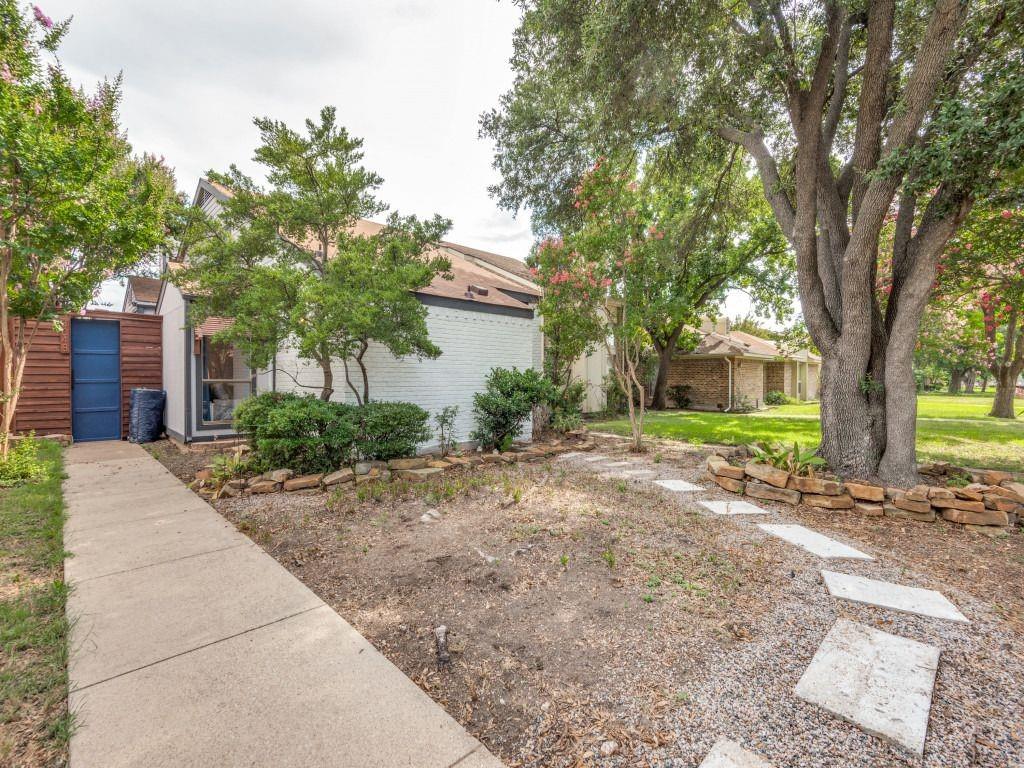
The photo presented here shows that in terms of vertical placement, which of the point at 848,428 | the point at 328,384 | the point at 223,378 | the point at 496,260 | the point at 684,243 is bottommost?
the point at 848,428

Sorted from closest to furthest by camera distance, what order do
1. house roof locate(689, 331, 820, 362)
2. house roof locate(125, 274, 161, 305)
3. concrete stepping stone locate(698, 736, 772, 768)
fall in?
1. concrete stepping stone locate(698, 736, 772, 768)
2. house roof locate(125, 274, 161, 305)
3. house roof locate(689, 331, 820, 362)

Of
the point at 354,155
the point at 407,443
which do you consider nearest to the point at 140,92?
the point at 354,155

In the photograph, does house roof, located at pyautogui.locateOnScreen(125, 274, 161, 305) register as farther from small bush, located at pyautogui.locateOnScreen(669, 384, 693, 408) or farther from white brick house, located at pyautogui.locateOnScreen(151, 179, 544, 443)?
small bush, located at pyautogui.locateOnScreen(669, 384, 693, 408)

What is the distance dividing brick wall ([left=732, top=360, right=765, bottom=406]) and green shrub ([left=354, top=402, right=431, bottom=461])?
48.5 feet

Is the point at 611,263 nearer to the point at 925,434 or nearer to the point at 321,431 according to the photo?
the point at 321,431

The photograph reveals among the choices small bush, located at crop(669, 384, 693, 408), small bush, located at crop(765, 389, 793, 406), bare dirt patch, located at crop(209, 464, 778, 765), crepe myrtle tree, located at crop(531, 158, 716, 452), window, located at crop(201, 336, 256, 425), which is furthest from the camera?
small bush, located at crop(765, 389, 793, 406)

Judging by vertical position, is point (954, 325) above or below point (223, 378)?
above

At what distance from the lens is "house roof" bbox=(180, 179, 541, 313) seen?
7.42 metres

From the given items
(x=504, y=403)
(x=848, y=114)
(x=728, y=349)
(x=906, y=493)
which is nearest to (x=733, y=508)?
(x=906, y=493)

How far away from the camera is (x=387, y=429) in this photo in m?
5.92

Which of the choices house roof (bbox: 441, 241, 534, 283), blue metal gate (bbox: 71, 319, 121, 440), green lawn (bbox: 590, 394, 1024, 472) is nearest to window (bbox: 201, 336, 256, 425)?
blue metal gate (bbox: 71, 319, 121, 440)

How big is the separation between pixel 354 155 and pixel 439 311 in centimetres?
252

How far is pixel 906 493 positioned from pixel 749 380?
15.6 m

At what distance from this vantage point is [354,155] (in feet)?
18.6
